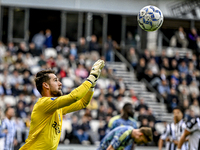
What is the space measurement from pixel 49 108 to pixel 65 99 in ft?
1.11

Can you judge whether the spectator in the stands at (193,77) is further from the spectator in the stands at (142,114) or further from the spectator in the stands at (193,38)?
the spectator in the stands at (142,114)

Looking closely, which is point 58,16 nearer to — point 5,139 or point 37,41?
point 37,41

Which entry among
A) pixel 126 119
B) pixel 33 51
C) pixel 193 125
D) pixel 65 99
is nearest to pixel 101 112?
pixel 33 51

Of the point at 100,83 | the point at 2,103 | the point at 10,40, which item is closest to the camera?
the point at 2,103

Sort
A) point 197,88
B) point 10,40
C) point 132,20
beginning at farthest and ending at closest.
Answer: point 132,20 < point 10,40 < point 197,88

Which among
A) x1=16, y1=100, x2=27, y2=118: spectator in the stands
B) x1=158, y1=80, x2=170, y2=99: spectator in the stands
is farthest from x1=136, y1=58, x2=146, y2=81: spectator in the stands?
x1=16, y1=100, x2=27, y2=118: spectator in the stands

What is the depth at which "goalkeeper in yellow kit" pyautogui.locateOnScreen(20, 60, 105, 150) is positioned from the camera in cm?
535

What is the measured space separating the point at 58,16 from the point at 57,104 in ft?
69.4

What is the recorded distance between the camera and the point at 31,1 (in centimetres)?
2580

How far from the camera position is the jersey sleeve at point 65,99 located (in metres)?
5.23

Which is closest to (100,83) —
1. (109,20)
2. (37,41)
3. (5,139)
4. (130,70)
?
(130,70)

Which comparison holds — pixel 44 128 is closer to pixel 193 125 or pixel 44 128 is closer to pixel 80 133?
pixel 193 125

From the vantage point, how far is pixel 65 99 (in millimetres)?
5262

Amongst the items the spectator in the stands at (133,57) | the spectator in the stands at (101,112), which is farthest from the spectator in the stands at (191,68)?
the spectator in the stands at (101,112)
